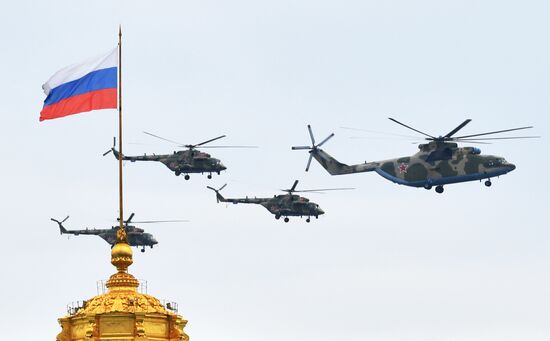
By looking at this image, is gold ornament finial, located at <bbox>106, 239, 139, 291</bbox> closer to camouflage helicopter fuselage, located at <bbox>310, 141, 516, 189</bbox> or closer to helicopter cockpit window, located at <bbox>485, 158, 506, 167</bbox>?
camouflage helicopter fuselage, located at <bbox>310, 141, 516, 189</bbox>

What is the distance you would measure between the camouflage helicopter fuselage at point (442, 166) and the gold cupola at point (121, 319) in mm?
91583

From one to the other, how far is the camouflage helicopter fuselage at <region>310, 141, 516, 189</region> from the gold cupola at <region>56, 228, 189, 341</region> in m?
91.6

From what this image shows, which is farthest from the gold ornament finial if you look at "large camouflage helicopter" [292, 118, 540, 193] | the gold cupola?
"large camouflage helicopter" [292, 118, 540, 193]

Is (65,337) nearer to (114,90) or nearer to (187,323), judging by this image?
(187,323)

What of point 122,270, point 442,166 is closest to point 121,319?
point 122,270

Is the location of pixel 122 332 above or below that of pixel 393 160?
below

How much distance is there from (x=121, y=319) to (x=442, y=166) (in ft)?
313

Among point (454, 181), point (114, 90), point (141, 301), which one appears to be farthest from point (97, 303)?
point (454, 181)

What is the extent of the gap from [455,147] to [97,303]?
99.3m

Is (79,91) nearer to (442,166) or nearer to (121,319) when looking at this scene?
(121,319)

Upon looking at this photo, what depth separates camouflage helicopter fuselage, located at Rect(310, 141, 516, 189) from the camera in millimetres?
Answer: 187750

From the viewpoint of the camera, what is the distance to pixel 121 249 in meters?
99.4

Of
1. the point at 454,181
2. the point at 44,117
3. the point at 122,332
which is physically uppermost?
the point at 454,181

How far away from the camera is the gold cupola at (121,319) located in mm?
95438
